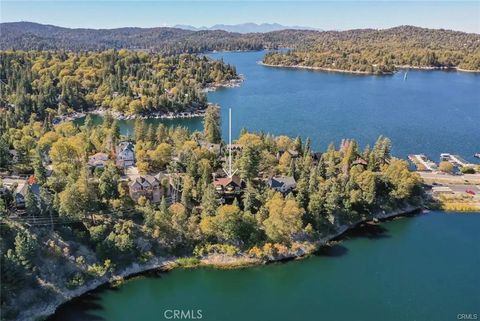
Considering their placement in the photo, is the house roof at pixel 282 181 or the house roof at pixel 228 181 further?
the house roof at pixel 282 181

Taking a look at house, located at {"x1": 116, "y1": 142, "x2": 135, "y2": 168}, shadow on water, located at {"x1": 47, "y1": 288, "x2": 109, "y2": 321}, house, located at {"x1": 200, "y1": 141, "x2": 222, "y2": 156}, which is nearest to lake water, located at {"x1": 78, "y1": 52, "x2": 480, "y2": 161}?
house, located at {"x1": 200, "y1": 141, "x2": 222, "y2": 156}

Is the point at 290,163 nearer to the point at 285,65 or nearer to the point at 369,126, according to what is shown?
the point at 369,126

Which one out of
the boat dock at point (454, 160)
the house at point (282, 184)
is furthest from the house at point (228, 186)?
the boat dock at point (454, 160)

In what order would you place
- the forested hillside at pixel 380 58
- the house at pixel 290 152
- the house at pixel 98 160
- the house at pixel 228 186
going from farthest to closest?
the forested hillside at pixel 380 58, the house at pixel 290 152, the house at pixel 98 160, the house at pixel 228 186

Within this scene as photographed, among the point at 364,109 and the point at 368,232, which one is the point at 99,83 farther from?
the point at 368,232

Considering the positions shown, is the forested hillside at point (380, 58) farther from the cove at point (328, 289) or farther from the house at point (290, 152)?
the cove at point (328, 289)
